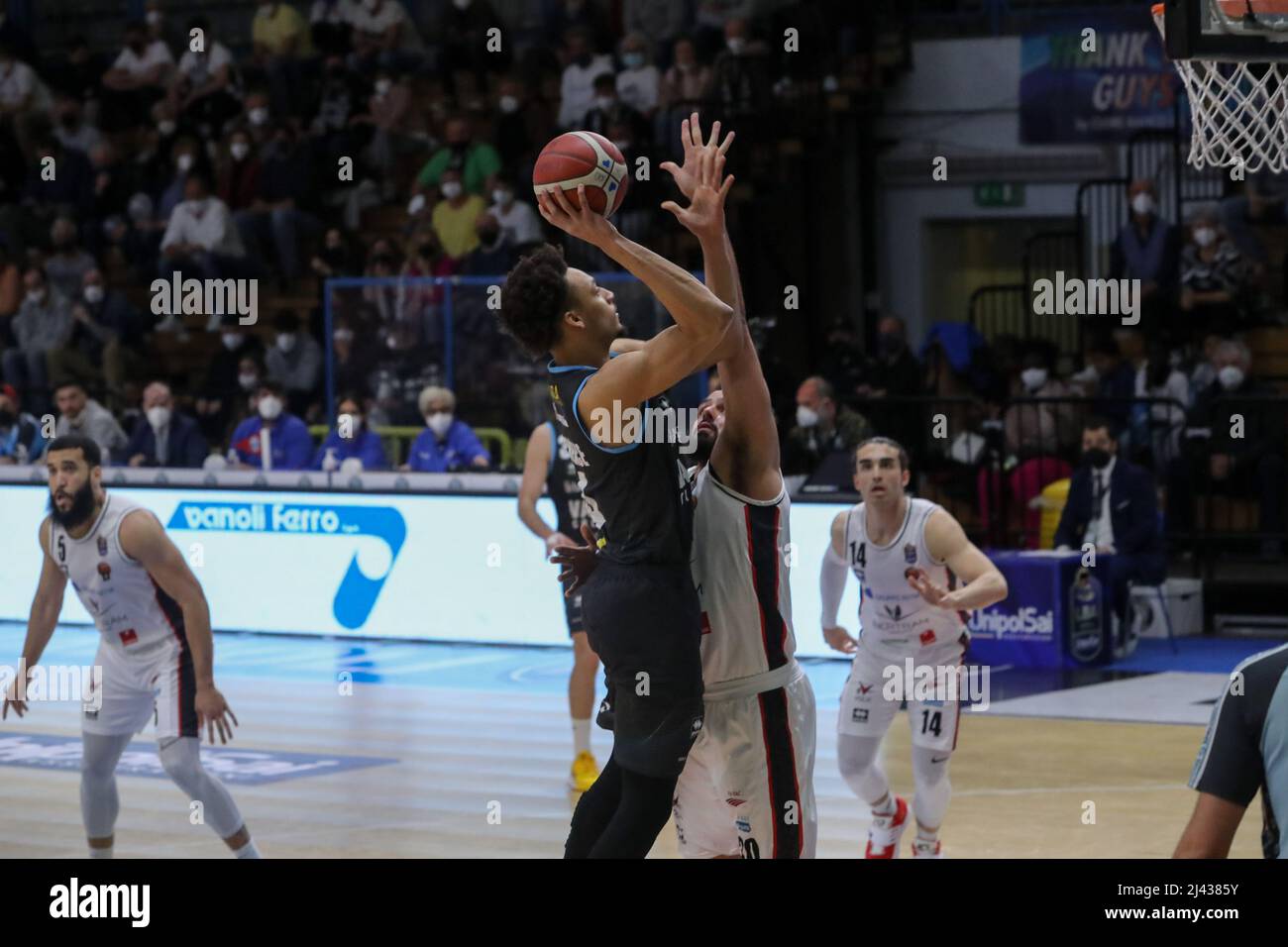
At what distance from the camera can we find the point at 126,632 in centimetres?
795

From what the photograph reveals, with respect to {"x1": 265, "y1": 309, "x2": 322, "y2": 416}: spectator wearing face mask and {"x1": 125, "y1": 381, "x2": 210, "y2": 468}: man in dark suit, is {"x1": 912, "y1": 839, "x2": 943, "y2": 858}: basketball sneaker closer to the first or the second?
{"x1": 125, "y1": 381, "x2": 210, "y2": 468}: man in dark suit

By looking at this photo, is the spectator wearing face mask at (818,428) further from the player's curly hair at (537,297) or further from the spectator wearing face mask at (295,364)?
the player's curly hair at (537,297)

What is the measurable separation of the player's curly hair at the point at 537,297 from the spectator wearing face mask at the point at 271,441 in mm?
11778

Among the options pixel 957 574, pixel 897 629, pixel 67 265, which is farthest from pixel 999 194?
pixel 897 629

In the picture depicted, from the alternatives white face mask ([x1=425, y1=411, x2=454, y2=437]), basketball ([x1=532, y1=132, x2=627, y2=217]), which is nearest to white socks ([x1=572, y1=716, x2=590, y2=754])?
basketball ([x1=532, y1=132, x2=627, y2=217])

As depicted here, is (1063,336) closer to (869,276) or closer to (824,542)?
(869,276)

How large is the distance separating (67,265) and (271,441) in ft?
19.2

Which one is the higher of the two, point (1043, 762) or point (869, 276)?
point (869, 276)

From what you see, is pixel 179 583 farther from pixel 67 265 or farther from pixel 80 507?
pixel 67 265

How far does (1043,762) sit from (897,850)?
2483mm

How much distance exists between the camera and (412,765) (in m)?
10.9
